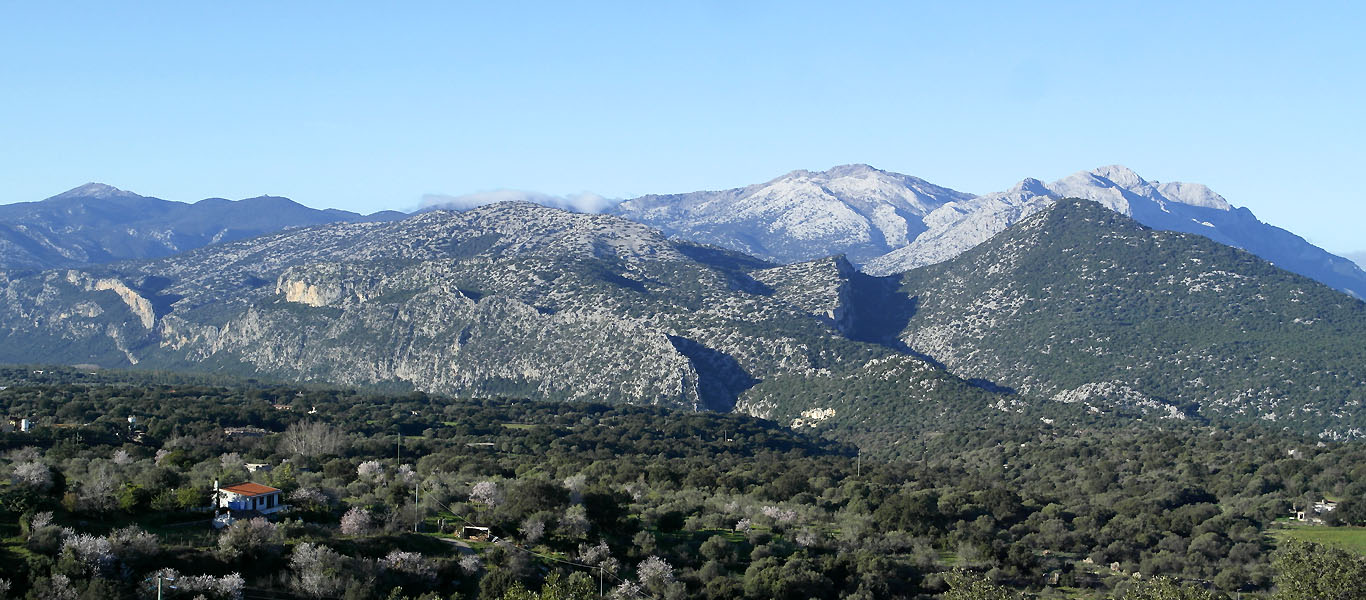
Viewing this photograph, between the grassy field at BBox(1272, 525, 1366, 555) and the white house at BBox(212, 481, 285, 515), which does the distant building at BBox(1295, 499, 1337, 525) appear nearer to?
the grassy field at BBox(1272, 525, 1366, 555)

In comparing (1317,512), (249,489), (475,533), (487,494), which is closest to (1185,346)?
(1317,512)

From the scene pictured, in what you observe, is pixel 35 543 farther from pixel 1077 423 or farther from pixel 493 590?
pixel 1077 423

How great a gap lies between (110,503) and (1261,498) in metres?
66.5

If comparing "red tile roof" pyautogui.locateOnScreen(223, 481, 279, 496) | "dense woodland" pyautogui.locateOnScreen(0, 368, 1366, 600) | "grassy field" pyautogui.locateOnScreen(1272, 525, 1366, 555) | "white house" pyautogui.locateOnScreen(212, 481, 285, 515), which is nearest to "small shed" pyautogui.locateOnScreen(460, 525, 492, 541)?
"dense woodland" pyautogui.locateOnScreen(0, 368, 1366, 600)

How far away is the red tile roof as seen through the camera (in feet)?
180

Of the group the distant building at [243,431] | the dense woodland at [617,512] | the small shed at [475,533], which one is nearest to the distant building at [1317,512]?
the dense woodland at [617,512]

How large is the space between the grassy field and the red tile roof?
47.4 m

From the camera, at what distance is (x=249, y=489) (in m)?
56.0

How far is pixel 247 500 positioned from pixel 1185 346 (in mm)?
136200

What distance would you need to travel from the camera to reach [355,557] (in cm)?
4931

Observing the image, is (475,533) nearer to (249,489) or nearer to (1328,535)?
(249,489)

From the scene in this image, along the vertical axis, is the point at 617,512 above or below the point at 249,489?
below

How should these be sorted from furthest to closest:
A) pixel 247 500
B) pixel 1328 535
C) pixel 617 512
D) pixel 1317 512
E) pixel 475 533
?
pixel 1317 512 → pixel 1328 535 → pixel 617 512 → pixel 475 533 → pixel 247 500

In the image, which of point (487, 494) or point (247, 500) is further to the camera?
point (487, 494)
